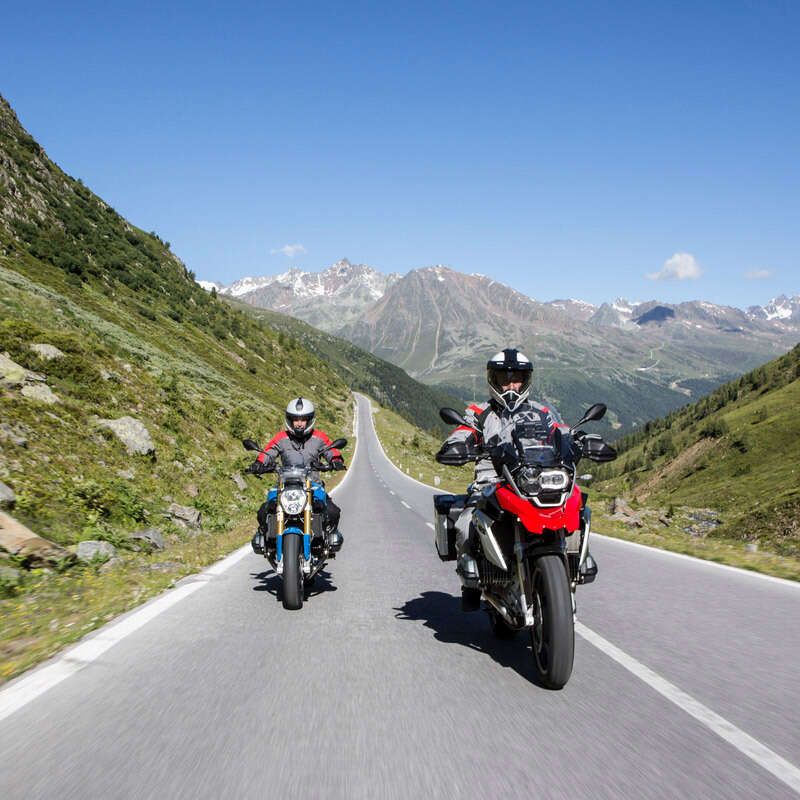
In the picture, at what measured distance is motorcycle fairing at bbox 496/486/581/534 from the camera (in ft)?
14.6

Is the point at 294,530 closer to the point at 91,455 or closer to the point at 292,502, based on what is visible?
the point at 292,502

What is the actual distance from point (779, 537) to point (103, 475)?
19128 millimetres

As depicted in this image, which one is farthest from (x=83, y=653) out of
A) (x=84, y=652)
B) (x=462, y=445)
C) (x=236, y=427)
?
(x=236, y=427)

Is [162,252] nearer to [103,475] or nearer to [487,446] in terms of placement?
[103,475]

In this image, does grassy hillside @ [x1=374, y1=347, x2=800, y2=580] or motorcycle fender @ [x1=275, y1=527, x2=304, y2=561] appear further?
grassy hillside @ [x1=374, y1=347, x2=800, y2=580]

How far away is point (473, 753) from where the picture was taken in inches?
135

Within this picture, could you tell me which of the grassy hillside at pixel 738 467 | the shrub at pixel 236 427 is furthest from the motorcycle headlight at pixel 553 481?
the shrub at pixel 236 427

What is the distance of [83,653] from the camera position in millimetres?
5289

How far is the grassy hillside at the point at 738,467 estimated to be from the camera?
22.3 m

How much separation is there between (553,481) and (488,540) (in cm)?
85

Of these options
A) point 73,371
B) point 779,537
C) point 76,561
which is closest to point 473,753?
point 76,561

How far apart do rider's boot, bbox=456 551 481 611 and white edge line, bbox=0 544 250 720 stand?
9.80 ft

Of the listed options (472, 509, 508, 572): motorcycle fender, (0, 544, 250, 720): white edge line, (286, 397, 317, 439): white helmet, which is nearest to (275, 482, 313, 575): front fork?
(286, 397, 317, 439): white helmet

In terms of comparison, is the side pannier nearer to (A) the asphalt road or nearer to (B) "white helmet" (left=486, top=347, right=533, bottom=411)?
(A) the asphalt road
